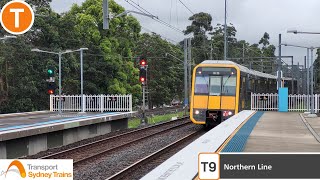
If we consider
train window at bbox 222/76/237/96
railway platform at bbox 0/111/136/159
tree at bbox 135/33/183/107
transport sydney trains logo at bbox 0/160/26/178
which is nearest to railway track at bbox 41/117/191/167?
railway platform at bbox 0/111/136/159

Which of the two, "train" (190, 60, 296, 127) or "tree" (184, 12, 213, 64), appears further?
"tree" (184, 12, 213, 64)

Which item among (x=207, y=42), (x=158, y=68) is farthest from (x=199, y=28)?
(x=158, y=68)

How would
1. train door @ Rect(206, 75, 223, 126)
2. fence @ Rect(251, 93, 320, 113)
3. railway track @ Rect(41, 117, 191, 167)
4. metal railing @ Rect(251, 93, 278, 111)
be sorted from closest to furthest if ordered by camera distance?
railway track @ Rect(41, 117, 191, 167) → train door @ Rect(206, 75, 223, 126) → metal railing @ Rect(251, 93, 278, 111) → fence @ Rect(251, 93, 320, 113)

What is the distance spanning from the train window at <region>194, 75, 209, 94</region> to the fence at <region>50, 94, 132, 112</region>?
40.5 feet

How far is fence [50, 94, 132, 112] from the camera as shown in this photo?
3684 cm

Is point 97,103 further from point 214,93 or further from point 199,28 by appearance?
point 199,28

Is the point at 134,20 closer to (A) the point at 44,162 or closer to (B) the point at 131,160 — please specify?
(B) the point at 131,160

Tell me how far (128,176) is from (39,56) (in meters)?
38.1

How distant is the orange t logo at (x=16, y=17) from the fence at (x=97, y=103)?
2544 cm

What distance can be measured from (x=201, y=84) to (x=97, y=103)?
14.9 metres

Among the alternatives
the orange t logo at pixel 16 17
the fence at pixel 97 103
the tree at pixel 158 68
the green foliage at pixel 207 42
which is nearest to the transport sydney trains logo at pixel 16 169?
the orange t logo at pixel 16 17

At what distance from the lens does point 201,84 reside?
79.7 feet

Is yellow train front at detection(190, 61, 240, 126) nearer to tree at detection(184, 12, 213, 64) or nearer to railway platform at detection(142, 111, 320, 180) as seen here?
railway platform at detection(142, 111, 320, 180)

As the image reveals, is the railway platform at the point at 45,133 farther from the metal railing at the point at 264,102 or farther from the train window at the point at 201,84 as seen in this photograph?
the metal railing at the point at 264,102
